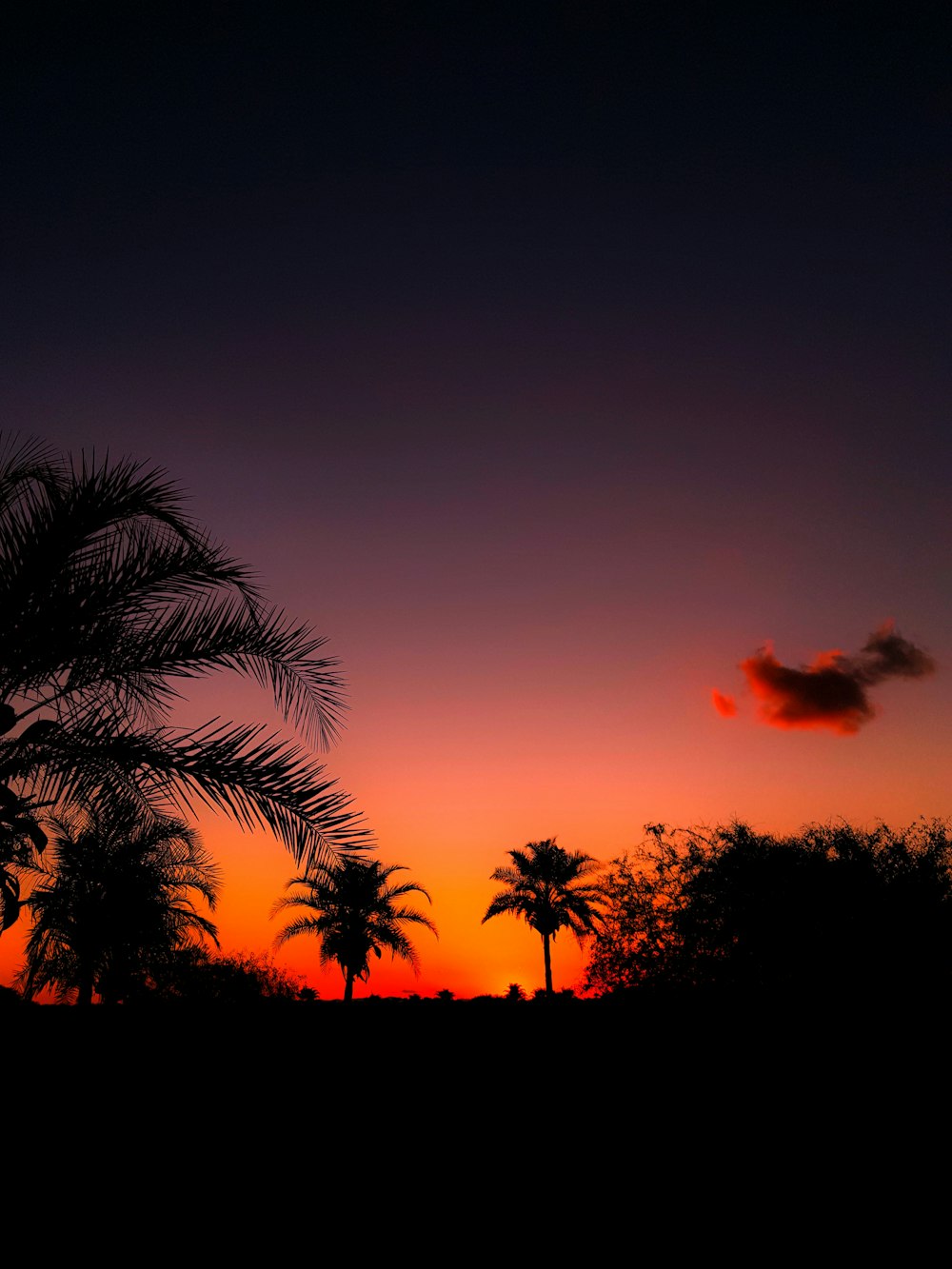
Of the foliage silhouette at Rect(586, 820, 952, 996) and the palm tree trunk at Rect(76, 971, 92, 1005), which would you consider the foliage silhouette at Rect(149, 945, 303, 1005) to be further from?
the foliage silhouette at Rect(586, 820, 952, 996)

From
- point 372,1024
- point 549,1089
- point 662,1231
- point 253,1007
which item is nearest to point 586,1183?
point 662,1231

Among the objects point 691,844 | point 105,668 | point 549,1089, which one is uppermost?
point 691,844

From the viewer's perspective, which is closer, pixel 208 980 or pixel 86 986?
pixel 86 986

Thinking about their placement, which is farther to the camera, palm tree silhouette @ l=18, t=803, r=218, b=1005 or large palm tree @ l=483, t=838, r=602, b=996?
large palm tree @ l=483, t=838, r=602, b=996

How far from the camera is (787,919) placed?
18859 mm

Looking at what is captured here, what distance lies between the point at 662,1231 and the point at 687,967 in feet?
62.0

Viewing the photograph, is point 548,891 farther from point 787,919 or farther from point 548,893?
point 787,919

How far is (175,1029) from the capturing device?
5379 mm

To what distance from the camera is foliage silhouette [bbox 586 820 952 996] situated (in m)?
17.3

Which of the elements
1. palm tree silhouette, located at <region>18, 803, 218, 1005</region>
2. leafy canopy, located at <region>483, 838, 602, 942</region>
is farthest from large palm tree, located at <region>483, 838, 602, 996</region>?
palm tree silhouette, located at <region>18, 803, 218, 1005</region>

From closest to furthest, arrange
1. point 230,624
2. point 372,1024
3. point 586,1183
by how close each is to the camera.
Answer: point 586,1183, point 372,1024, point 230,624

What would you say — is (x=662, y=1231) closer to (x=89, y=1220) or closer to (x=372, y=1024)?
(x=89, y=1220)

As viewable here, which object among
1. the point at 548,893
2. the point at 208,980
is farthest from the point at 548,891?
the point at 208,980

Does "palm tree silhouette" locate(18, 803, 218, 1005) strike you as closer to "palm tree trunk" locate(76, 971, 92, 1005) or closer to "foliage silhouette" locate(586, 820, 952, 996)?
"palm tree trunk" locate(76, 971, 92, 1005)
